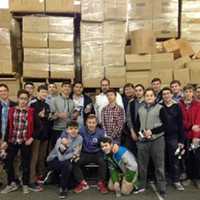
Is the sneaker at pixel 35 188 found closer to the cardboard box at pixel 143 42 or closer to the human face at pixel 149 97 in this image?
the human face at pixel 149 97

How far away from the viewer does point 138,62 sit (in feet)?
27.4

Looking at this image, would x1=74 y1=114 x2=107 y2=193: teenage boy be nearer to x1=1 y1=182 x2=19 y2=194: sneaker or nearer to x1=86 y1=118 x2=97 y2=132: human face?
x1=86 y1=118 x2=97 y2=132: human face

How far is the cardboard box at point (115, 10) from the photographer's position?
27.7 feet

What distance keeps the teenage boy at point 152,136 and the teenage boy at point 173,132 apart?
0.49 feet

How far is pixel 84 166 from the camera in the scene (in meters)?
6.95

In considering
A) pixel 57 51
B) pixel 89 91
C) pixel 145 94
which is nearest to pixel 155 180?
pixel 145 94

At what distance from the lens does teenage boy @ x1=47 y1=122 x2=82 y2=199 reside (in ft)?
21.3

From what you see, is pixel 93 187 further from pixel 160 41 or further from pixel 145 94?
pixel 160 41

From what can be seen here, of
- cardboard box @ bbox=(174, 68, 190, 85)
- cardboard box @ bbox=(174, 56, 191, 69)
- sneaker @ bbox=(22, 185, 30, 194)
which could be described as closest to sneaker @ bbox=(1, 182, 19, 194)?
sneaker @ bbox=(22, 185, 30, 194)

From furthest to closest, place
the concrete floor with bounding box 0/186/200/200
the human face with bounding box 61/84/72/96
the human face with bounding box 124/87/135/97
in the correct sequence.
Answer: the human face with bounding box 124/87/135/97, the human face with bounding box 61/84/72/96, the concrete floor with bounding box 0/186/200/200

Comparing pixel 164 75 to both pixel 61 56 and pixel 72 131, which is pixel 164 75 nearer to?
pixel 61 56

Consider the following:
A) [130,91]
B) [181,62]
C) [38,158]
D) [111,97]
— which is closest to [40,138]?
[38,158]

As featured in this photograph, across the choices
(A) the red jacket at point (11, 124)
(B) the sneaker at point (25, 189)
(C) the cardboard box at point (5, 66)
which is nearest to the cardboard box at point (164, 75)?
(C) the cardboard box at point (5, 66)

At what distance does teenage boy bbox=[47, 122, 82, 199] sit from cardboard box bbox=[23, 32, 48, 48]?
2.27 m
